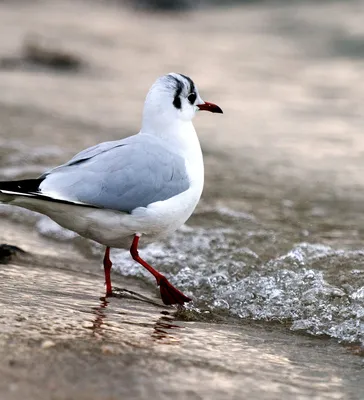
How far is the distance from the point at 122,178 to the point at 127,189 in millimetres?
62

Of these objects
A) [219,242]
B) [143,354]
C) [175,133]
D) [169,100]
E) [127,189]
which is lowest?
[143,354]

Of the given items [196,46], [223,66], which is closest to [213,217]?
[223,66]

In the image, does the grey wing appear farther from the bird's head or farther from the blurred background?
the blurred background

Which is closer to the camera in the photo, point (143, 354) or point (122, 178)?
point (143, 354)

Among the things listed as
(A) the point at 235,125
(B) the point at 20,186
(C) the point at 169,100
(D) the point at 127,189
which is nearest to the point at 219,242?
(C) the point at 169,100

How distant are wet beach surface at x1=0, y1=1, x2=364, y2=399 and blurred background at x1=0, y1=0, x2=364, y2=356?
0.08ft

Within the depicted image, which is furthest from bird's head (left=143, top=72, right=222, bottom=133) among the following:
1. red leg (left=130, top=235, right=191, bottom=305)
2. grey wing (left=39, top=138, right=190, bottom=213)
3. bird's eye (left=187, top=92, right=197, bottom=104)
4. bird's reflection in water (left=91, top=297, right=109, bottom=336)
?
bird's reflection in water (left=91, top=297, right=109, bottom=336)

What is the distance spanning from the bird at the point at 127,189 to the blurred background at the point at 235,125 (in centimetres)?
62

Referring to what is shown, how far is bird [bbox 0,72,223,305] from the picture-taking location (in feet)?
13.8

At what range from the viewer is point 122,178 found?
436 centimetres

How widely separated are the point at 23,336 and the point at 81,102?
25.6 feet

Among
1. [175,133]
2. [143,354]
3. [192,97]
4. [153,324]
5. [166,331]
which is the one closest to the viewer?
[143,354]

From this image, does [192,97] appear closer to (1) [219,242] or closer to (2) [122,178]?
(2) [122,178]

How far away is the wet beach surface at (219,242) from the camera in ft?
11.2
